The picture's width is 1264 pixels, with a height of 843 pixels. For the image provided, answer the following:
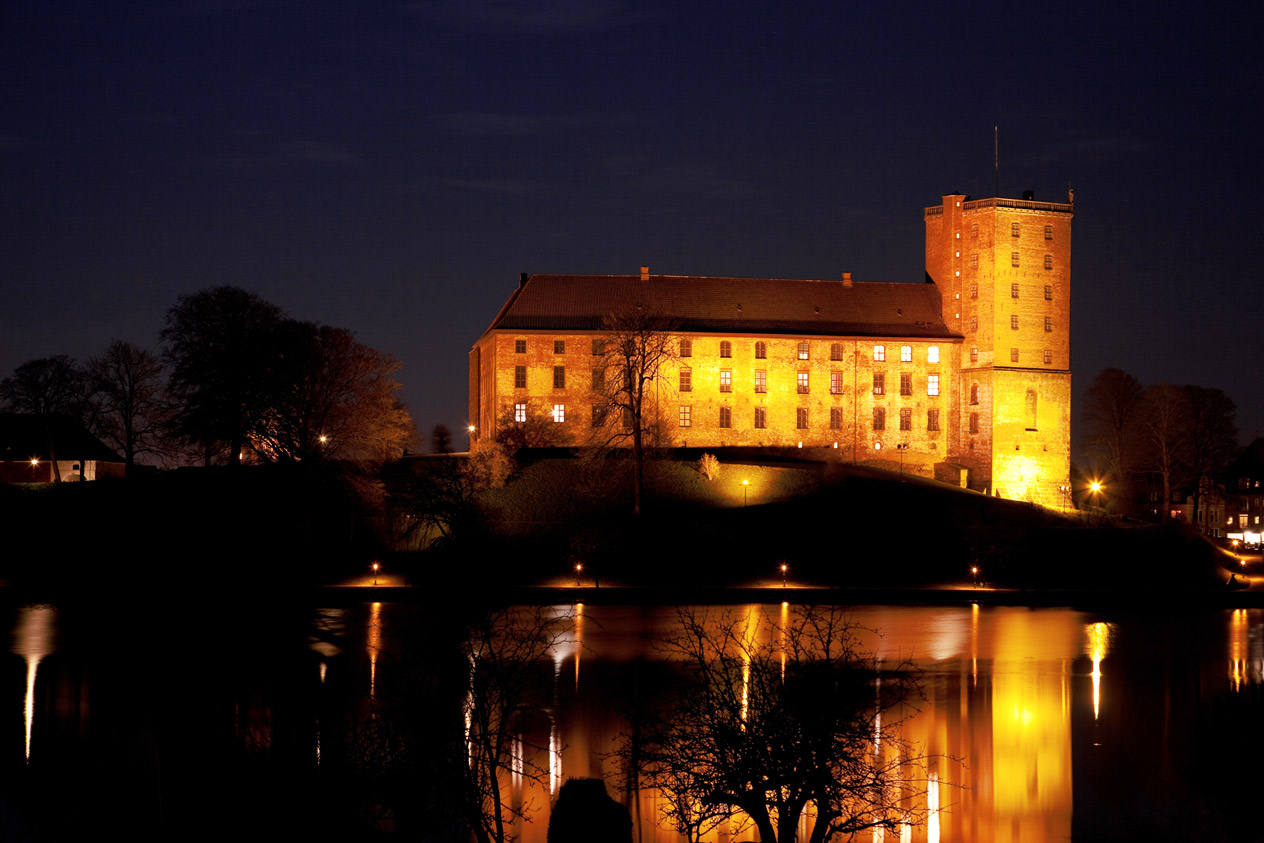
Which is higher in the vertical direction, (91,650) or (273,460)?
(273,460)

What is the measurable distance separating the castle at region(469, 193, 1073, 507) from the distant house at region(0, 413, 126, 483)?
58.1 ft

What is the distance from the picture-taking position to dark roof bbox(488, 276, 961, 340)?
185ft

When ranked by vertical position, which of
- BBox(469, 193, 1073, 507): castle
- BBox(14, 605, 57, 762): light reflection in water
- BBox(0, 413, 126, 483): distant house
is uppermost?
BBox(469, 193, 1073, 507): castle

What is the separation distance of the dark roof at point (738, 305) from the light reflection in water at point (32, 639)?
959 inches

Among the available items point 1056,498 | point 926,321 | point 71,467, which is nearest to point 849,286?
point 926,321

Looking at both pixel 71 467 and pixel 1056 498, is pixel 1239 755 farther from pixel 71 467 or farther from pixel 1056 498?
pixel 71 467

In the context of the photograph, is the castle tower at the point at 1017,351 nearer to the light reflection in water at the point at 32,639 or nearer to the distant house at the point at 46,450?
the light reflection in water at the point at 32,639

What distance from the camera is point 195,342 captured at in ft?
152

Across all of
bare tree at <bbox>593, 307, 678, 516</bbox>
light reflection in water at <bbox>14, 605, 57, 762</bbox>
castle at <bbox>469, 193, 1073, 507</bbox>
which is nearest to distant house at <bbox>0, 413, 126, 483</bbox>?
castle at <bbox>469, 193, 1073, 507</bbox>

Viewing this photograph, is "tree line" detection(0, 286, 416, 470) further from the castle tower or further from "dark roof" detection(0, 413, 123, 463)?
the castle tower

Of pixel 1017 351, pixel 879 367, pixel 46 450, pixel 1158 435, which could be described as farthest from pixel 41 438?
pixel 1158 435

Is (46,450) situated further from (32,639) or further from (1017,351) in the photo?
(1017,351)

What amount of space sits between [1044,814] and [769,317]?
133 feet

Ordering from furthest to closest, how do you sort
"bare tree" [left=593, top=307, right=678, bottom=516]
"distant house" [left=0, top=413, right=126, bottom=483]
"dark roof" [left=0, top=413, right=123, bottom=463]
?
"dark roof" [left=0, top=413, right=123, bottom=463], "distant house" [left=0, top=413, right=126, bottom=483], "bare tree" [left=593, top=307, right=678, bottom=516]
